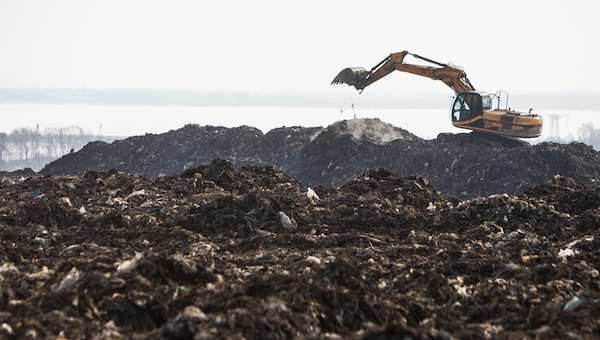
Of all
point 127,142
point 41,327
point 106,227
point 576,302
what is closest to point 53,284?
point 41,327

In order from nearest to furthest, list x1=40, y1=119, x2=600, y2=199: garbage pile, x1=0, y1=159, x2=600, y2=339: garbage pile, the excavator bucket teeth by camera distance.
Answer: x1=0, y1=159, x2=600, y2=339: garbage pile < x1=40, y1=119, x2=600, y2=199: garbage pile < the excavator bucket teeth

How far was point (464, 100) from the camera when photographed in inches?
744

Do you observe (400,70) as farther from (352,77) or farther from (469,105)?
(469,105)

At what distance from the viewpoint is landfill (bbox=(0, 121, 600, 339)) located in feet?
12.7

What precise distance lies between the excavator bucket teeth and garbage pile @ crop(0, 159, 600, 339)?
8172 millimetres

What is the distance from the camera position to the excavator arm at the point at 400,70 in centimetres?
1812

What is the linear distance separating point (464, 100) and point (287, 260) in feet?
50.6

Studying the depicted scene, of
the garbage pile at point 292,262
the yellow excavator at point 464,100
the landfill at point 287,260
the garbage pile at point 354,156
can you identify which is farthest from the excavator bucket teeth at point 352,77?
the garbage pile at point 292,262

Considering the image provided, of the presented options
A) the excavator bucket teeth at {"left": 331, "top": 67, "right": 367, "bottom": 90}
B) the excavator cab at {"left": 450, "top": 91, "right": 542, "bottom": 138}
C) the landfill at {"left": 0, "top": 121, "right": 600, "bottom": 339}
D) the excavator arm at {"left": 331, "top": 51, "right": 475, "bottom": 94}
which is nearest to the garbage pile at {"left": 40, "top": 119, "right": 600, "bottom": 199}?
the excavator cab at {"left": 450, "top": 91, "right": 542, "bottom": 138}

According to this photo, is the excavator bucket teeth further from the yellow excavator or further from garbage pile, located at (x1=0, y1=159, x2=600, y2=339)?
garbage pile, located at (x1=0, y1=159, x2=600, y2=339)

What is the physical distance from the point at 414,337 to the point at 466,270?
8.76 ft

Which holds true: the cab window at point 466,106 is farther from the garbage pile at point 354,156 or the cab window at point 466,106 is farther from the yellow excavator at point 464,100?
the garbage pile at point 354,156

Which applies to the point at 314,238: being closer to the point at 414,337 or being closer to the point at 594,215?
the point at 414,337

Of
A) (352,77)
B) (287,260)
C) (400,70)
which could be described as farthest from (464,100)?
(287,260)
